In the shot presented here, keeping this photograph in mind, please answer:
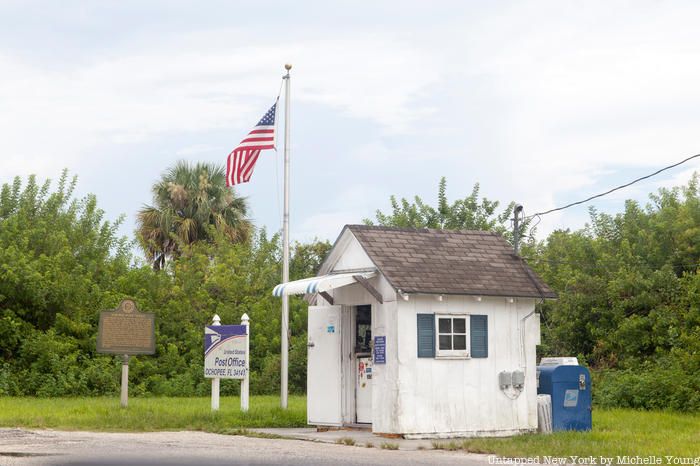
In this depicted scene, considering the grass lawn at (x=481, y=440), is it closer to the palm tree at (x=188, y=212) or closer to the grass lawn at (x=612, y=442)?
the grass lawn at (x=612, y=442)

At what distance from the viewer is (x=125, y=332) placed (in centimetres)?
2203

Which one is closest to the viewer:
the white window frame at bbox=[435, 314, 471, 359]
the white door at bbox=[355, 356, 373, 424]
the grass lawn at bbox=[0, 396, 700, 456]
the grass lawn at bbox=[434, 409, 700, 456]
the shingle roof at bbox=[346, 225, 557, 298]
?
the grass lawn at bbox=[434, 409, 700, 456]

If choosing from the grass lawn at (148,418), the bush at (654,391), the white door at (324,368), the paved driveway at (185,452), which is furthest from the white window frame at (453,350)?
the bush at (654,391)

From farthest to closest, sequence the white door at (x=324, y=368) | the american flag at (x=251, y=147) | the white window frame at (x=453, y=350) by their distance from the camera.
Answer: the american flag at (x=251, y=147), the white door at (x=324, y=368), the white window frame at (x=453, y=350)

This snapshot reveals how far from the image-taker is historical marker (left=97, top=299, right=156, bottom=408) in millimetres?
21859

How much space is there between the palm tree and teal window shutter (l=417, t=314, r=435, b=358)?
25.3m

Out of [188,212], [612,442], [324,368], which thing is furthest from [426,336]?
[188,212]

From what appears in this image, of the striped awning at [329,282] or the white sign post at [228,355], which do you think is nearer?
the striped awning at [329,282]

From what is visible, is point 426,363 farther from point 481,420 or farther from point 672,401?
point 672,401

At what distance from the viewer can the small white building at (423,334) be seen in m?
17.8

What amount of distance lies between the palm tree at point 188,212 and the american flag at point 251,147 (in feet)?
65.5

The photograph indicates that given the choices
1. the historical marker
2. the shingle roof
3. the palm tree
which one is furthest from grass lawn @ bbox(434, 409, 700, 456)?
the palm tree

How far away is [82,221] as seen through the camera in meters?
34.0

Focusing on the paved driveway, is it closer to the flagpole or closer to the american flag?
the flagpole
